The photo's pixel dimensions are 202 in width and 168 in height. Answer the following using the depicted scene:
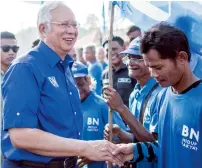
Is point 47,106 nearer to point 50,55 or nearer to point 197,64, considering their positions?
point 50,55

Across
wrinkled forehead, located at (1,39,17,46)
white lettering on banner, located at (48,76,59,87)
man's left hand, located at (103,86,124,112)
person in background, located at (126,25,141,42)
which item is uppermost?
person in background, located at (126,25,141,42)

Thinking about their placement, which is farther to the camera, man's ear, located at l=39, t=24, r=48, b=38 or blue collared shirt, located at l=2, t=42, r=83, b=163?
man's ear, located at l=39, t=24, r=48, b=38

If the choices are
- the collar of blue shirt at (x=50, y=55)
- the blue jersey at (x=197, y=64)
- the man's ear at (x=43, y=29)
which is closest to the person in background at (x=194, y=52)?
the blue jersey at (x=197, y=64)

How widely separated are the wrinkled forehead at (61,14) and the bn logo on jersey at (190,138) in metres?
1.20

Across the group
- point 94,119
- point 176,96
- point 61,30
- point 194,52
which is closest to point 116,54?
point 94,119

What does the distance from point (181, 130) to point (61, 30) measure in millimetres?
1156

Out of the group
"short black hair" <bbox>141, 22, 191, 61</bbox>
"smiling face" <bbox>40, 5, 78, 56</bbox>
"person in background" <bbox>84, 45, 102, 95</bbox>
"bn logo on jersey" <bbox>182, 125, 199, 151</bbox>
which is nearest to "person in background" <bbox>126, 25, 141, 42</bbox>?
"person in background" <bbox>84, 45, 102, 95</bbox>

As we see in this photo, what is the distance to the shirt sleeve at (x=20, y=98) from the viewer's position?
2898mm

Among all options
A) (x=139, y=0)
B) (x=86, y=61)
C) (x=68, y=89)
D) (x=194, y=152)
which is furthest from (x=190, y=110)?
(x=86, y=61)

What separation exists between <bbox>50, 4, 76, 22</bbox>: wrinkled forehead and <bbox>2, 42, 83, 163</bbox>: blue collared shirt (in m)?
0.24

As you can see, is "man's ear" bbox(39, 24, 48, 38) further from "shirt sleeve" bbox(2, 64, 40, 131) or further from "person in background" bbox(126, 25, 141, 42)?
"person in background" bbox(126, 25, 141, 42)

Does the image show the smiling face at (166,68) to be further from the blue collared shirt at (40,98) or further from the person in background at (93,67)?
the person in background at (93,67)

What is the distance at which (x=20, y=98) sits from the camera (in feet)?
9.51

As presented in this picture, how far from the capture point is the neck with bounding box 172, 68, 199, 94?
9.34ft
